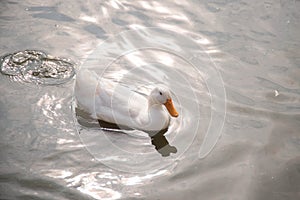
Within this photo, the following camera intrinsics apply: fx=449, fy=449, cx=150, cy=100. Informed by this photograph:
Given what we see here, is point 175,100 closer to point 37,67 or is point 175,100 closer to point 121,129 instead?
point 121,129

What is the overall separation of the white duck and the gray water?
13cm

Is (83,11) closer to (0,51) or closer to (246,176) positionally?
(0,51)

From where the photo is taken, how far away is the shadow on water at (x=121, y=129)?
4387 mm

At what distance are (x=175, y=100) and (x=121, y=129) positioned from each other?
0.74 meters

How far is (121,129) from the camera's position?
14.9 feet

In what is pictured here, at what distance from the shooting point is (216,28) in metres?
5.98

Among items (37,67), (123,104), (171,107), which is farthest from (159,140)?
(37,67)

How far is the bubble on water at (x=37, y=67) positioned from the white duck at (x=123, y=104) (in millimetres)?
465

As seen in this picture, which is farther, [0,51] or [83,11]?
[83,11]

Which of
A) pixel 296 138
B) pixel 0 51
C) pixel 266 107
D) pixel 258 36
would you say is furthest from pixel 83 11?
pixel 296 138

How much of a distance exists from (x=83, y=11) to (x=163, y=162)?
9.48ft

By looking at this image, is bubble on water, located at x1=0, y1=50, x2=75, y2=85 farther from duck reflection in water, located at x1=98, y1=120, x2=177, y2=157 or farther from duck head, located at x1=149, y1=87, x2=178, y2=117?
duck head, located at x1=149, y1=87, x2=178, y2=117

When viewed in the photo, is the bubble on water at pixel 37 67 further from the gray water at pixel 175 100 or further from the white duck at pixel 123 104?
the white duck at pixel 123 104

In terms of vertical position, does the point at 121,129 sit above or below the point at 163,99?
→ below
